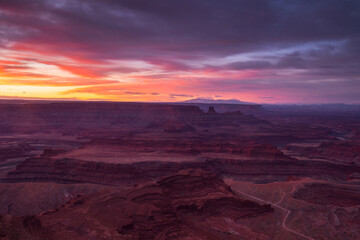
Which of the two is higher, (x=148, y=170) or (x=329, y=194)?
(x=329, y=194)

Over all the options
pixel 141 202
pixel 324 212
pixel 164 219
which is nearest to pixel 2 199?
pixel 141 202

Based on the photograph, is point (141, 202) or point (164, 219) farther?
point (141, 202)

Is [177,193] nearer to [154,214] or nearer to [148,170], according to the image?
[154,214]

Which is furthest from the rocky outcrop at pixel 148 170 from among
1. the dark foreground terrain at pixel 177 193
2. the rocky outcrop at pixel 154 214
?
the rocky outcrop at pixel 154 214

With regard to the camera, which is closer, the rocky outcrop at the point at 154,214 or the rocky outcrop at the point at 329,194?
the rocky outcrop at the point at 154,214

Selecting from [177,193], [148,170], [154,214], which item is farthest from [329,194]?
[148,170]

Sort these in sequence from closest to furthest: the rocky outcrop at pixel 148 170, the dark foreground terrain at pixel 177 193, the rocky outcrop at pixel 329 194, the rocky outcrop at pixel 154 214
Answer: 1. the rocky outcrop at pixel 154 214
2. the dark foreground terrain at pixel 177 193
3. the rocky outcrop at pixel 329 194
4. the rocky outcrop at pixel 148 170

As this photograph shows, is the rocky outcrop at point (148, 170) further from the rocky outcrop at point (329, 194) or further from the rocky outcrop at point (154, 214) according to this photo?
the rocky outcrop at point (154, 214)

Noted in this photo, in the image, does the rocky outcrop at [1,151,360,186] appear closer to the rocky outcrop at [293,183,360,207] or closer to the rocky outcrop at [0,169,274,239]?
the rocky outcrop at [293,183,360,207]

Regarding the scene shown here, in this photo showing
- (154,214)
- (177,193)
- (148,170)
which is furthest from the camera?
(148,170)

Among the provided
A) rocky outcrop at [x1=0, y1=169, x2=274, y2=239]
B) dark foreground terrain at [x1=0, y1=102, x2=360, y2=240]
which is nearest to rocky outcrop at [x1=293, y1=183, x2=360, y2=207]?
dark foreground terrain at [x1=0, y1=102, x2=360, y2=240]

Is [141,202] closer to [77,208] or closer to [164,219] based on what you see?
[164,219]
